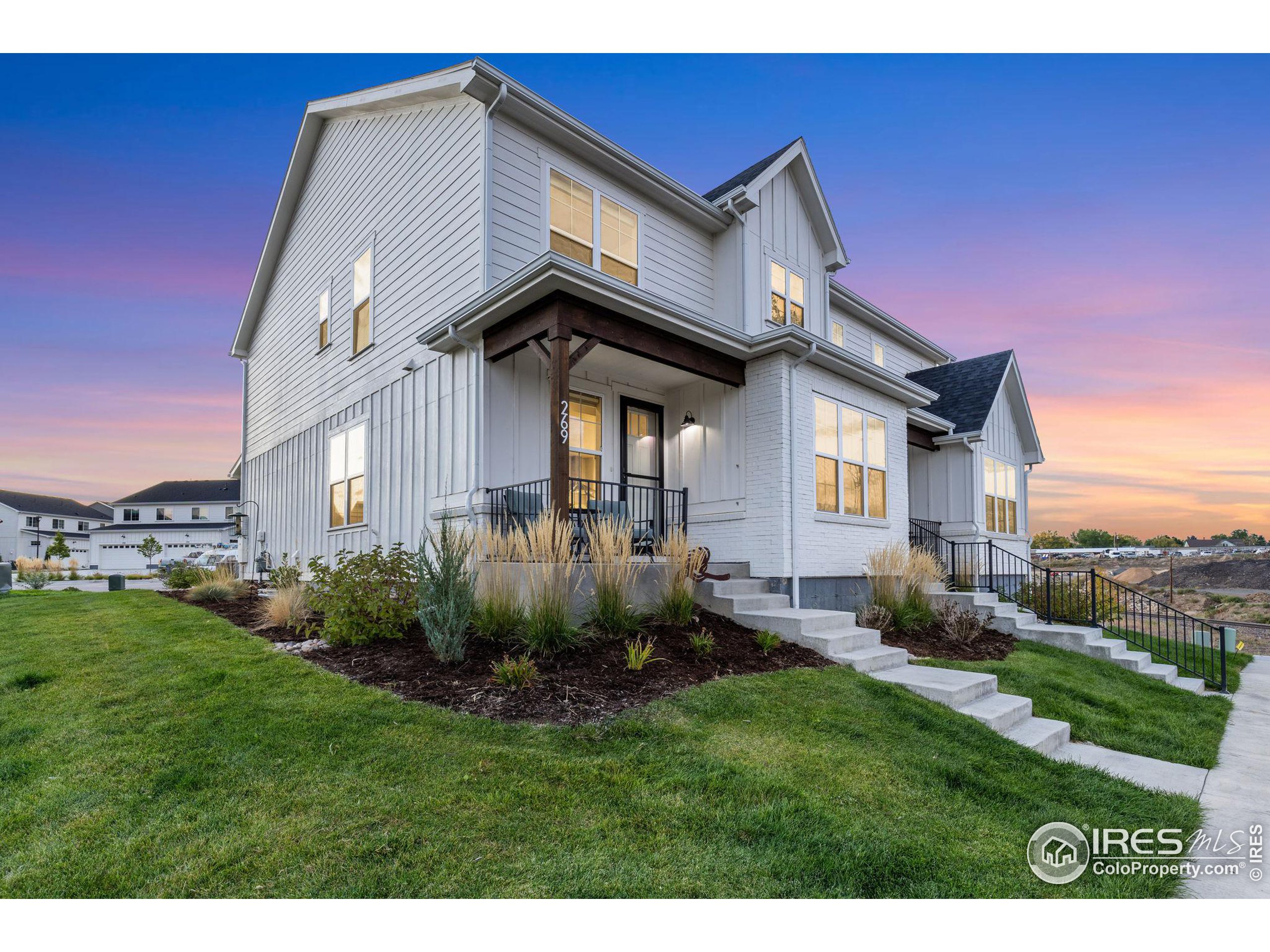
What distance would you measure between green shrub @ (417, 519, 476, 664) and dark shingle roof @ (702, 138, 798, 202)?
783cm

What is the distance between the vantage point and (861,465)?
1002 centimetres

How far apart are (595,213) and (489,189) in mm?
1765

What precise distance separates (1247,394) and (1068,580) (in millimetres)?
4966

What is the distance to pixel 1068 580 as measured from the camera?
11.9 meters

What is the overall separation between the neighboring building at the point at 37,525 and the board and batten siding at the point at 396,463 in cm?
4121

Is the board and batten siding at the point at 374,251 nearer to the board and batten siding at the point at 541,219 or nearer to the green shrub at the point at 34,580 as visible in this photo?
the board and batten siding at the point at 541,219

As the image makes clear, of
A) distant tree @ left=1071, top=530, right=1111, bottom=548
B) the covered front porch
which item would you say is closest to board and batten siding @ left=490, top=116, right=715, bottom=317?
the covered front porch

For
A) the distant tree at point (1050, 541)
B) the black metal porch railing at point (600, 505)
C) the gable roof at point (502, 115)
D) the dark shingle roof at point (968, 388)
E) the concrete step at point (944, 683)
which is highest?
the gable roof at point (502, 115)

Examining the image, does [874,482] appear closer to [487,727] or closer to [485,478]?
[485,478]

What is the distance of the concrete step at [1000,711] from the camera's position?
5.09 meters

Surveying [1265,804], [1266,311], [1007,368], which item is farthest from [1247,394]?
[1265,804]

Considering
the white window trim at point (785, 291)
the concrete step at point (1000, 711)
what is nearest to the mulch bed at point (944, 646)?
the concrete step at point (1000, 711)

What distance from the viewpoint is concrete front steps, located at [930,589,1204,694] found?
856 cm

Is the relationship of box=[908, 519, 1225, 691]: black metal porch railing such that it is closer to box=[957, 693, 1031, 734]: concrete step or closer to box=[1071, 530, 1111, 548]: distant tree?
box=[957, 693, 1031, 734]: concrete step
